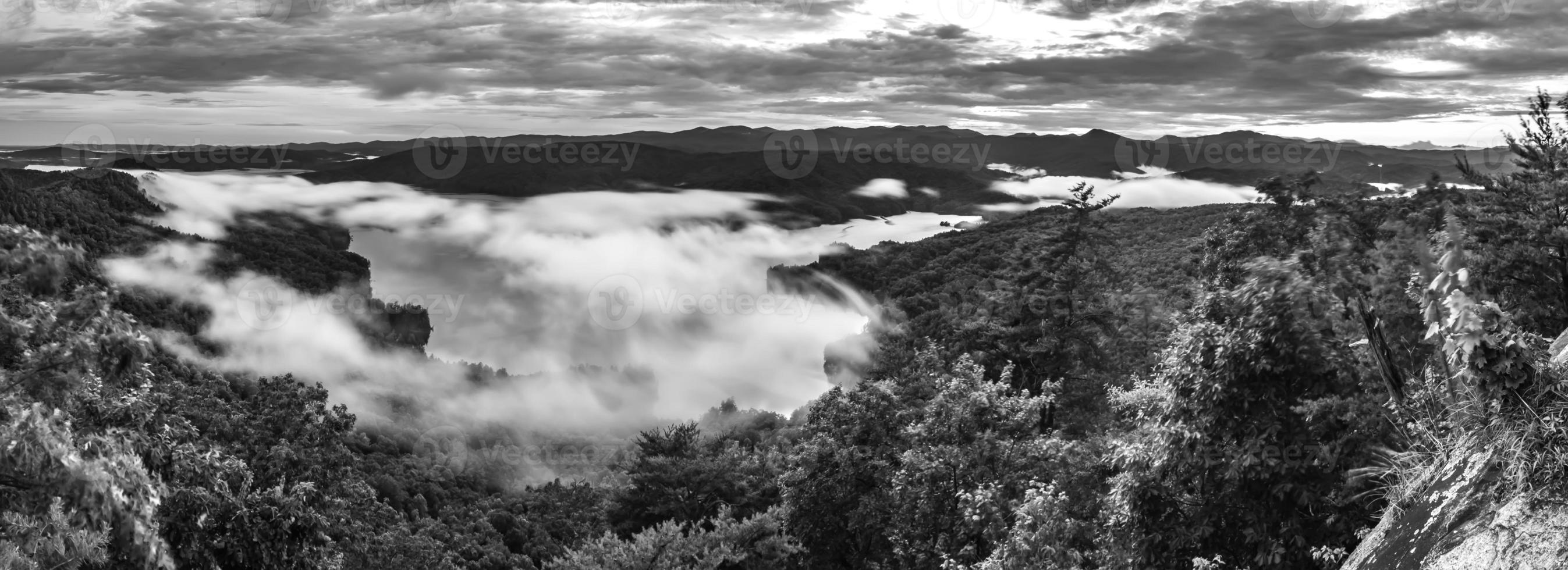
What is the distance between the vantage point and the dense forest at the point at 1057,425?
838 centimetres

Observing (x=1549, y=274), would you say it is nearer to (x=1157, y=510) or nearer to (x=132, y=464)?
(x=1157, y=510)

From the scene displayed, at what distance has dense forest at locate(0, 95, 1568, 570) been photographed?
8375 mm

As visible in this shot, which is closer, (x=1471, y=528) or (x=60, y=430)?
(x=1471, y=528)

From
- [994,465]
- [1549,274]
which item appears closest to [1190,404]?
[994,465]

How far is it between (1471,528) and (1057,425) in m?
23.6

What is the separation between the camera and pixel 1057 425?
97.3ft

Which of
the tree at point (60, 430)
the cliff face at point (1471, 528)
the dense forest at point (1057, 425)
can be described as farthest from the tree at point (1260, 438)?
the tree at point (60, 430)

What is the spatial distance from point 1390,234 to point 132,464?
31684 millimetres

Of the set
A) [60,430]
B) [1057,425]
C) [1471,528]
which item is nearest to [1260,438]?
[1471,528]

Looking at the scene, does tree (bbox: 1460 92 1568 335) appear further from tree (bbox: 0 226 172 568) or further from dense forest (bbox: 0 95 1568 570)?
tree (bbox: 0 226 172 568)

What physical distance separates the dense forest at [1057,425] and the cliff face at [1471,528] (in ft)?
0.56

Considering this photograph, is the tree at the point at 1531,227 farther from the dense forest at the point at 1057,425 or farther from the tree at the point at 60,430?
the tree at the point at 60,430

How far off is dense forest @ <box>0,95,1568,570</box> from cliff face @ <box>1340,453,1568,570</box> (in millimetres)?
172

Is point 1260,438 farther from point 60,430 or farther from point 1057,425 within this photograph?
point 1057,425
